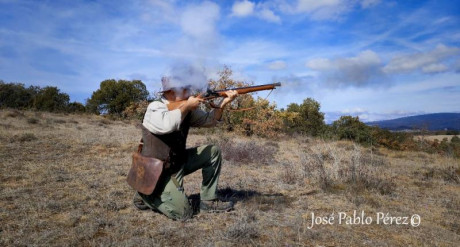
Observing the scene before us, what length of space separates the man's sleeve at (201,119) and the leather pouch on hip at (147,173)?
804mm

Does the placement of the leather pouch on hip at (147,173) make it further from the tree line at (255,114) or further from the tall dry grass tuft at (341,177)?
the tree line at (255,114)

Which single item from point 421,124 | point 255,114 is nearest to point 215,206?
point 255,114

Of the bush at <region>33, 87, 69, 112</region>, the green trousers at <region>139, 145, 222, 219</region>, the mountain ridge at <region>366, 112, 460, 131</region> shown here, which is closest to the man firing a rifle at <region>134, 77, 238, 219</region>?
the green trousers at <region>139, 145, 222, 219</region>

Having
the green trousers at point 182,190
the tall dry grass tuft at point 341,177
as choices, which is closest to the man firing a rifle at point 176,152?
the green trousers at point 182,190

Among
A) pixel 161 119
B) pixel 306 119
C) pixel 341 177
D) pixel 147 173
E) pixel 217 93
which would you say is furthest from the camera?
pixel 306 119

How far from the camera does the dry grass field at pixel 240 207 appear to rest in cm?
334

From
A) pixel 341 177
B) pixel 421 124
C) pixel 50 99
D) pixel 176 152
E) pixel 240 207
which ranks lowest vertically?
pixel 240 207

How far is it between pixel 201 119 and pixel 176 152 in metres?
0.65

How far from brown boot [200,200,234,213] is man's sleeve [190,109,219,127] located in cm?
107

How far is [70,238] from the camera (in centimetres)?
323

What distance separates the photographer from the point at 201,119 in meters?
4.37

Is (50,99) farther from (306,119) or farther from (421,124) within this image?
(421,124)

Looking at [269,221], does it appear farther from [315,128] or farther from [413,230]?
[315,128]

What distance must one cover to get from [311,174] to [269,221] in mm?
2429
